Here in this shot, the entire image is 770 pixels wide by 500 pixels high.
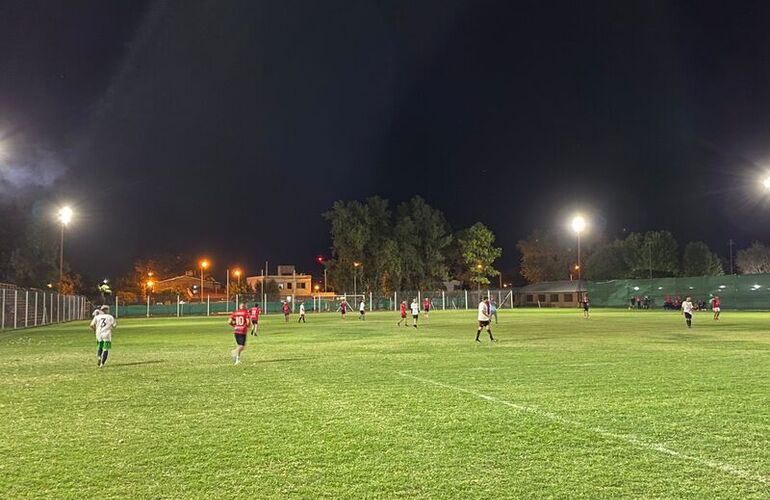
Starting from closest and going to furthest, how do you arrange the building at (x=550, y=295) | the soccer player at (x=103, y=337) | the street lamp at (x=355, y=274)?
the soccer player at (x=103, y=337), the street lamp at (x=355, y=274), the building at (x=550, y=295)

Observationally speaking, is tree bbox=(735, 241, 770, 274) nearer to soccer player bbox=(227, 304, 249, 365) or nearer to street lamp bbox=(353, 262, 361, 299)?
street lamp bbox=(353, 262, 361, 299)

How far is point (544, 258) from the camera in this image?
12800 cm

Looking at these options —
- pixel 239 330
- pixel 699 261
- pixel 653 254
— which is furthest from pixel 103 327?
pixel 699 261

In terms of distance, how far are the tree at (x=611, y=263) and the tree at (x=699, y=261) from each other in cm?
1556

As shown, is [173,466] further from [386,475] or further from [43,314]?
[43,314]

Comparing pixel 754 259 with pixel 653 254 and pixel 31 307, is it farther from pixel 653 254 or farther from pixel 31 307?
pixel 31 307

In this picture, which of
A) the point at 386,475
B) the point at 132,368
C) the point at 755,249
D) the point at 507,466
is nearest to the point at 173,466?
the point at 386,475

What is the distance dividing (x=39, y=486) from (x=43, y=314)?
47.9m

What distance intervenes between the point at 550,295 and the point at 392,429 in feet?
323

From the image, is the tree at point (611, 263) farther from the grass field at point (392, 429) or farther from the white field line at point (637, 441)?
the white field line at point (637, 441)

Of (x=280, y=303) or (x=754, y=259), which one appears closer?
(x=280, y=303)

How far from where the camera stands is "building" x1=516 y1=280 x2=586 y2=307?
9844cm

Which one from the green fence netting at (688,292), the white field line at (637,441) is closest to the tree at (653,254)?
the green fence netting at (688,292)

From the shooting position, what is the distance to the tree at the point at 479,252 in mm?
108188
